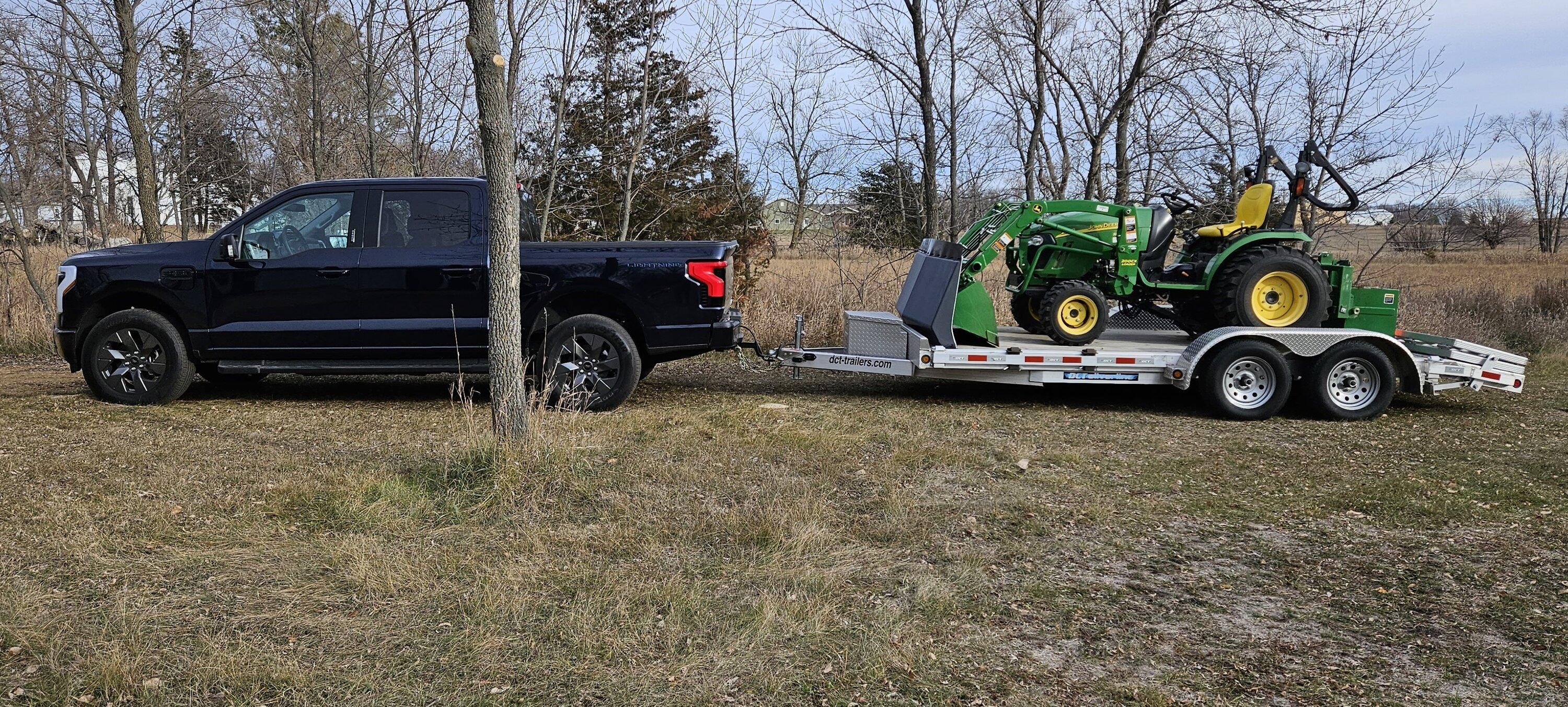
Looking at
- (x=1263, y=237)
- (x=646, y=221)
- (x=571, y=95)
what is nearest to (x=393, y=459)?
(x=1263, y=237)

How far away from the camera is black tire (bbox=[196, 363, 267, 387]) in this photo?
892cm

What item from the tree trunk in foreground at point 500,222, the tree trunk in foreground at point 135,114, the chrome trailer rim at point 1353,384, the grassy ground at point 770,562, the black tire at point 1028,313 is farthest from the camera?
the tree trunk in foreground at point 135,114

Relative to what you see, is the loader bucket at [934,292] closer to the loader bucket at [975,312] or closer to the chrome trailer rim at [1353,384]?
the loader bucket at [975,312]

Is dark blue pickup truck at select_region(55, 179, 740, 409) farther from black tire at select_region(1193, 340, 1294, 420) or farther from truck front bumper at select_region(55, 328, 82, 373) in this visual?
black tire at select_region(1193, 340, 1294, 420)

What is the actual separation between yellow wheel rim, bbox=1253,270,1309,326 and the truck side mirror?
795cm

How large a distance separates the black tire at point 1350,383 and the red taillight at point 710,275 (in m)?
4.65

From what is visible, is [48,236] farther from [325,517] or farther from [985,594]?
[985,594]

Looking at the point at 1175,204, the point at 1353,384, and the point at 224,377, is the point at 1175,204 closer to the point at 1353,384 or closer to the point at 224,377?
the point at 1353,384

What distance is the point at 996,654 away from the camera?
3766 millimetres

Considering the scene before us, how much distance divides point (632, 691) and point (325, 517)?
253cm

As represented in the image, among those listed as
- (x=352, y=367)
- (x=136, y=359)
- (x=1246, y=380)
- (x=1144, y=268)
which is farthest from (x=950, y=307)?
(x=136, y=359)

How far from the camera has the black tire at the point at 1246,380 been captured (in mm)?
8297

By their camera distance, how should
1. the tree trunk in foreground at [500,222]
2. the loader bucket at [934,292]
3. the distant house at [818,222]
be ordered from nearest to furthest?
the tree trunk in foreground at [500,222], the loader bucket at [934,292], the distant house at [818,222]

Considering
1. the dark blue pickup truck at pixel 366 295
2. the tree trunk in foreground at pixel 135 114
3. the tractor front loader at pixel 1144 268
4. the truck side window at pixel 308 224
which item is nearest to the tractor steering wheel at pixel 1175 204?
the tractor front loader at pixel 1144 268
